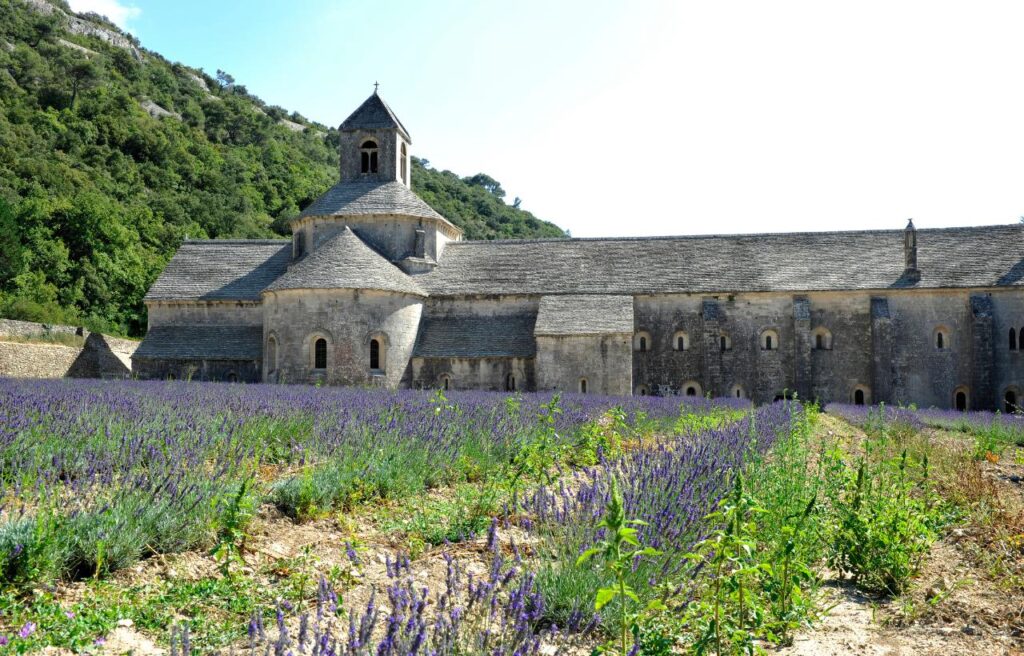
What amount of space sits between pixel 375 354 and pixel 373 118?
1304 cm

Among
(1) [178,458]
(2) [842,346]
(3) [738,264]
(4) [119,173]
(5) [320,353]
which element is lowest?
(1) [178,458]

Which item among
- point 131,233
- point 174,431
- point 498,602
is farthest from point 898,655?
point 131,233

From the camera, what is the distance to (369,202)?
112 feet

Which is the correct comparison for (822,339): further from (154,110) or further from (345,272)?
(154,110)

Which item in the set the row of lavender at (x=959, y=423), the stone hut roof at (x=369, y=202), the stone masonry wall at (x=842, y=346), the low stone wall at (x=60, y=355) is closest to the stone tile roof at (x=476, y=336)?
the stone masonry wall at (x=842, y=346)

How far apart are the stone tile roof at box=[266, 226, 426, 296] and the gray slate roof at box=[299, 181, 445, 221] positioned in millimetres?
2166

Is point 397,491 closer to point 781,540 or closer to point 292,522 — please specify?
point 292,522

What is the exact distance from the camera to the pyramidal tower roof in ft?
119

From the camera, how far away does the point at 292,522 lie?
260 inches

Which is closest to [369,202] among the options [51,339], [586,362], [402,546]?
[586,362]

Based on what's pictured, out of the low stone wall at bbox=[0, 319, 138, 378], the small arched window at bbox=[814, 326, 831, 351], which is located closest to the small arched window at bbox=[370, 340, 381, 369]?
the low stone wall at bbox=[0, 319, 138, 378]

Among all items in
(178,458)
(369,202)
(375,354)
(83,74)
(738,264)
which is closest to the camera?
(178,458)

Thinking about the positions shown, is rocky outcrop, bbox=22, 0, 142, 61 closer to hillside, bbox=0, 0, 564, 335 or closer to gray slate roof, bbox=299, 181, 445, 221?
hillside, bbox=0, 0, 564, 335

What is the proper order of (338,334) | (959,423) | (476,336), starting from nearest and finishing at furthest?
(959,423) → (338,334) → (476,336)
